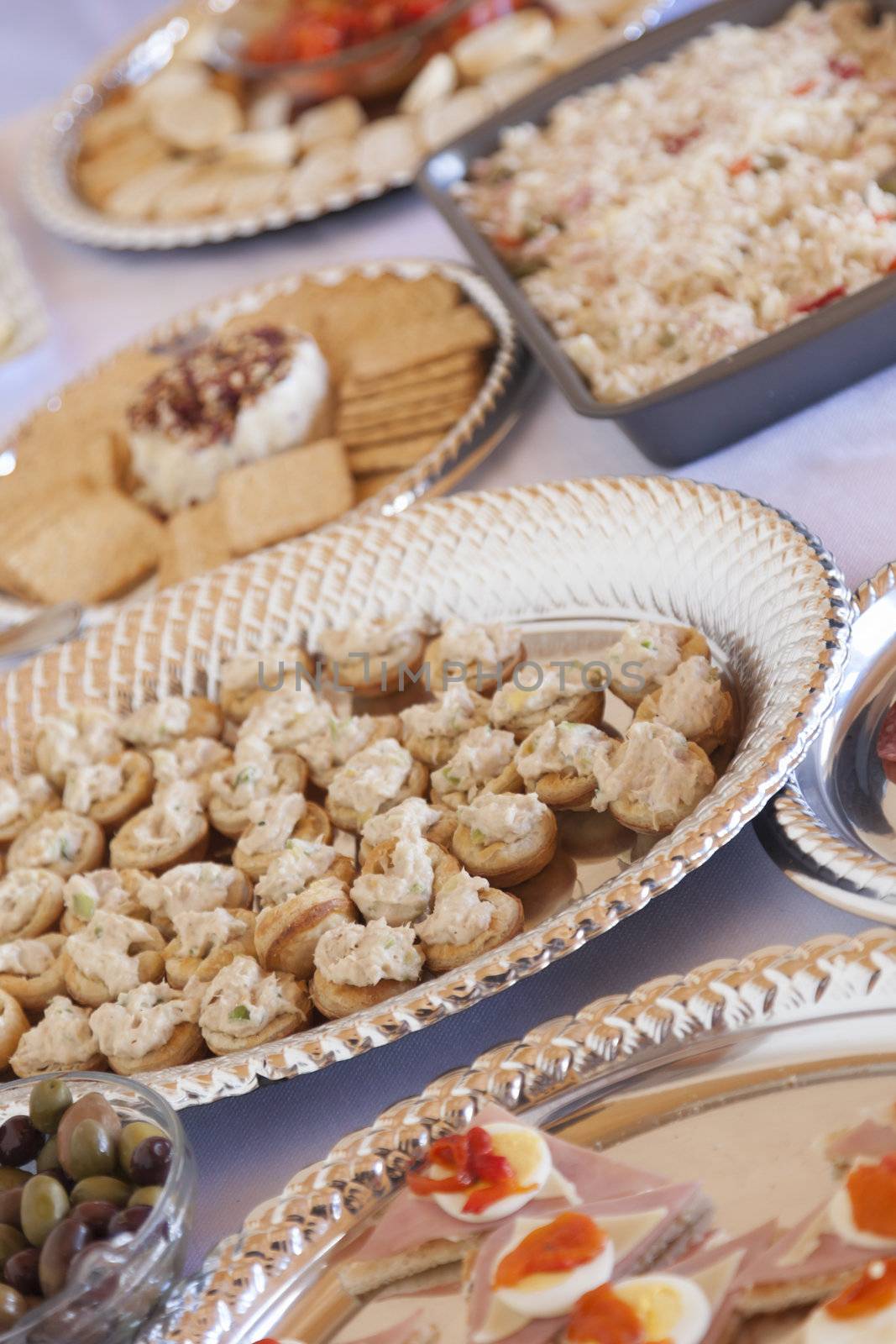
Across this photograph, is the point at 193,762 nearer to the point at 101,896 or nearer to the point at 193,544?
the point at 101,896

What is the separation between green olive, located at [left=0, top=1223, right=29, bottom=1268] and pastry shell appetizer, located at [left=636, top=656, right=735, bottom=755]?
586mm

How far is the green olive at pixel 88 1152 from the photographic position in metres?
0.84

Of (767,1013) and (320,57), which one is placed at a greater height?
(320,57)

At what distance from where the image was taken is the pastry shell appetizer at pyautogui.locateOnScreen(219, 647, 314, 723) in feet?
4.40

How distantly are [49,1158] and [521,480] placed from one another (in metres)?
0.93

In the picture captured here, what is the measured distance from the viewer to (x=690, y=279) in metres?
1.46

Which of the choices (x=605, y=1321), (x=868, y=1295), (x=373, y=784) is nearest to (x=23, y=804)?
(x=373, y=784)

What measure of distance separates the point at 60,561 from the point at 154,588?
0.13 metres

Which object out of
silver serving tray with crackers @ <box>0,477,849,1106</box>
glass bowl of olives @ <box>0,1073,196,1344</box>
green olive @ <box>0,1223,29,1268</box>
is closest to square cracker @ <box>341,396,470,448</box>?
silver serving tray with crackers @ <box>0,477,849,1106</box>

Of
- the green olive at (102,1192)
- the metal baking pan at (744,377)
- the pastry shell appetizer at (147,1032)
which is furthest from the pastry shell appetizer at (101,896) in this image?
the metal baking pan at (744,377)

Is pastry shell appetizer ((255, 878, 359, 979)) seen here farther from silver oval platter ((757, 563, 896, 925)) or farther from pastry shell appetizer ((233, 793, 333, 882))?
silver oval platter ((757, 563, 896, 925))

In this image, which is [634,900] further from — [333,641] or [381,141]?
[381,141]

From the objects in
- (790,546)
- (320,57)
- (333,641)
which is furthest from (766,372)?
(320,57)

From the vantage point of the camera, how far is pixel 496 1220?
798 millimetres
